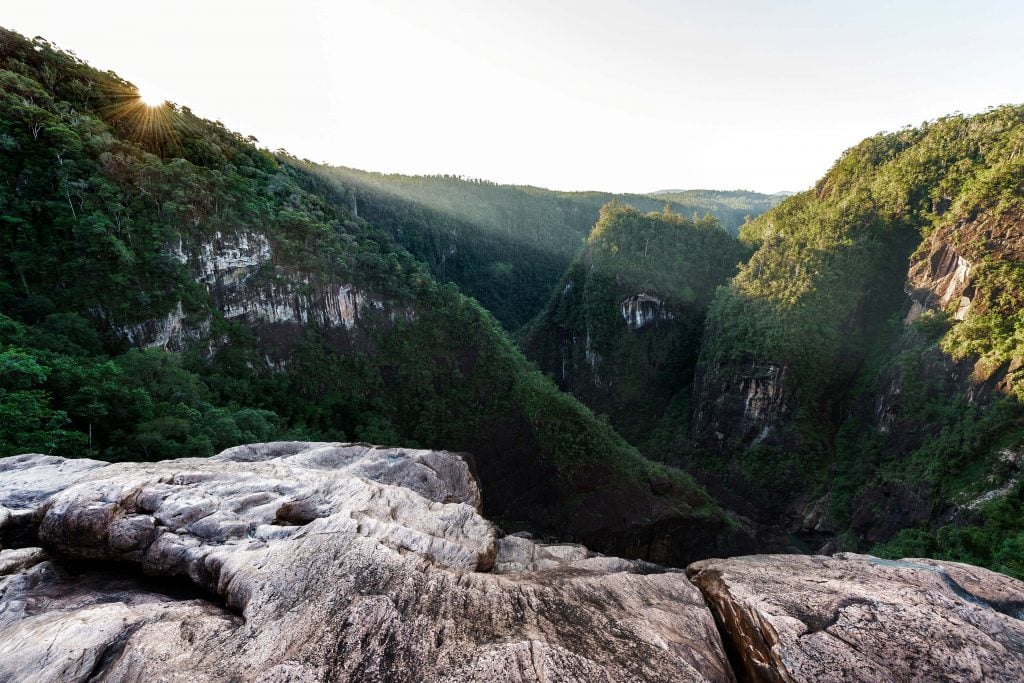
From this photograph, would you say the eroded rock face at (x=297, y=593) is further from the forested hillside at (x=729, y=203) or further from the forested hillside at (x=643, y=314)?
the forested hillside at (x=729, y=203)

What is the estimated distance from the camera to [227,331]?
27594mm

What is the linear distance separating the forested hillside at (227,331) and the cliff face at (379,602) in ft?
25.7

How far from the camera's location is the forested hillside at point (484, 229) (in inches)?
3477

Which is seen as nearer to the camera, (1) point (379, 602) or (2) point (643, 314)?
(1) point (379, 602)

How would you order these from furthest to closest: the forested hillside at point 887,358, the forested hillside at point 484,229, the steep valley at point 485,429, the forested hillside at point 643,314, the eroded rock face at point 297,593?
the forested hillside at point 484,229
the forested hillside at point 643,314
the forested hillside at point 887,358
the steep valley at point 485,429
the eroded rock face at point 297,593

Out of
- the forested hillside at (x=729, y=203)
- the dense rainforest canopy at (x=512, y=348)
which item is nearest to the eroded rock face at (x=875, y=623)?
the dense rainforest canopy at (x=512, y=348)

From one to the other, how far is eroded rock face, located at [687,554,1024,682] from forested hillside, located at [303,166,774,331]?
277 feet

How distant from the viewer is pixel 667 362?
59.7m

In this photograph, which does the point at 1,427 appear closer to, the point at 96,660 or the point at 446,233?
the point at 96,660

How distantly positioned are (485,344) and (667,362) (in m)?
33.9

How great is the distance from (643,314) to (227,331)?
49976 mm

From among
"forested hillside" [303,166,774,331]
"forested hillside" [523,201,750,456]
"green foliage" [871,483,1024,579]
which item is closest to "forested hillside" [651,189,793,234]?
"forested hillside" [303,166,774,331]

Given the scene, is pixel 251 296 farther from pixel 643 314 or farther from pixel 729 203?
pixel 729 203

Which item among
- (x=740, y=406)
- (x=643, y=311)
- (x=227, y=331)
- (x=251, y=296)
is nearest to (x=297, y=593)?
(x=227, y=331)
